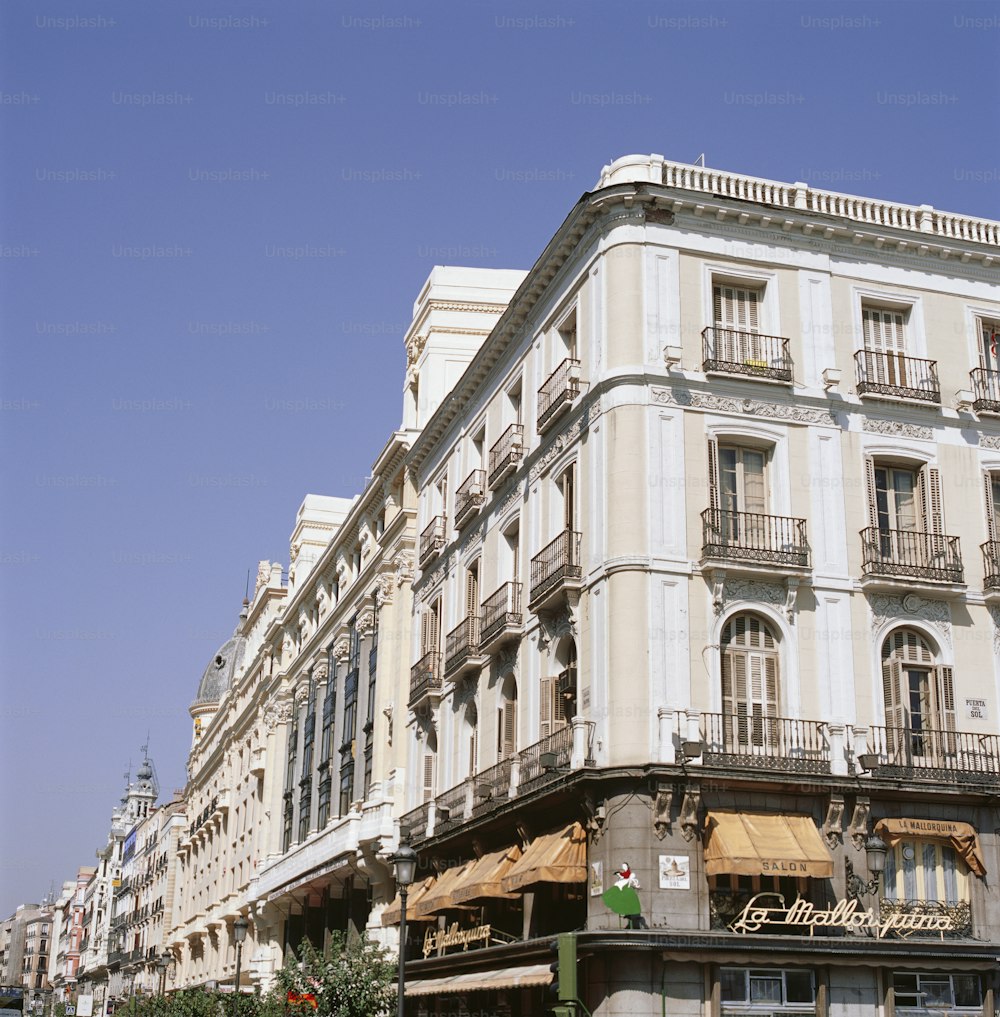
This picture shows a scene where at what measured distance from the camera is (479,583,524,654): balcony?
1315 inches

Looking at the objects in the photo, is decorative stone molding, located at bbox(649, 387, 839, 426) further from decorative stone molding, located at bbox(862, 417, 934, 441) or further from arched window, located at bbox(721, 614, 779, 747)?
arched window, located at bbox(721, 614, 779, 747)

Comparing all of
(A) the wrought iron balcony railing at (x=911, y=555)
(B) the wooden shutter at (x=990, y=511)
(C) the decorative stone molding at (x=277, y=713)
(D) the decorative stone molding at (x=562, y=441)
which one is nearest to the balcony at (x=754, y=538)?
(A) the wrought iron balcony railing at (x=911, y=555)

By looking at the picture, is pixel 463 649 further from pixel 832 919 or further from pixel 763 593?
pixel 832 919

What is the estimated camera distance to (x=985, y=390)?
31.5 metres

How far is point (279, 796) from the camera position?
199 ft

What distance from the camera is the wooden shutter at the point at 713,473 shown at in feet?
94.9

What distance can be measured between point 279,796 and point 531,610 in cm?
3183

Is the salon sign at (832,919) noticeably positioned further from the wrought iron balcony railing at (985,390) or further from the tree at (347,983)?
the tree at (347,983)

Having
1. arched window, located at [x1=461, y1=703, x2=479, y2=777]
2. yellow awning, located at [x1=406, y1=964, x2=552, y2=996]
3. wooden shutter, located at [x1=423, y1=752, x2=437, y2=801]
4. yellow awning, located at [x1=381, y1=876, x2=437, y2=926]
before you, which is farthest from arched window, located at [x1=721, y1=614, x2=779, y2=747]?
wooden shutter, located at [x1=423, y1=752, x2=437, y2=801]

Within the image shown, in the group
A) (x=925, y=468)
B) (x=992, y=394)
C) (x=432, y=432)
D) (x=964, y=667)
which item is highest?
(x=432, y=432)

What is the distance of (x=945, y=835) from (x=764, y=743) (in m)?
3.82

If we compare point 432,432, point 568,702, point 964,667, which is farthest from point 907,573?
point 432,432

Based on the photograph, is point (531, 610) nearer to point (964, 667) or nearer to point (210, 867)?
point (964, 667)

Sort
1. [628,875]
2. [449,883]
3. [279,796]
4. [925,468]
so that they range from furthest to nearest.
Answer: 1. [279,796]
2. [449,883]
3. [925,468]
4. [628,875]
